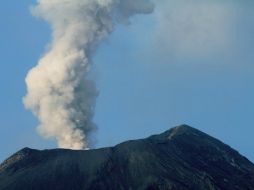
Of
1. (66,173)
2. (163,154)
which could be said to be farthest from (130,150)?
(66,173)

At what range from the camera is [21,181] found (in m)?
176

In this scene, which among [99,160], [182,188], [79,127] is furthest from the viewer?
[79,127]

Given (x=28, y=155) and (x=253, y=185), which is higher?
(x=28, y=155)

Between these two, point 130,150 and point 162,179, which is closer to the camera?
point 162,179

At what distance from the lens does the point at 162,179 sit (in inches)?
6934

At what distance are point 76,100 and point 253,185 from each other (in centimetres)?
5255

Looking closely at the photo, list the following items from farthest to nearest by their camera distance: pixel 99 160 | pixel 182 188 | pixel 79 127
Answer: pixel 79 127 → pixel 99 160 → pixel 182 188

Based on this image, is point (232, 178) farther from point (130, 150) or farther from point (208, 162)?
point (130, 150)

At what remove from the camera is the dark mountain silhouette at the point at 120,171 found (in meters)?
174

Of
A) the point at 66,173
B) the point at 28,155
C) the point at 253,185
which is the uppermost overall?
the point at 28,155

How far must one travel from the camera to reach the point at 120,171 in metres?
182

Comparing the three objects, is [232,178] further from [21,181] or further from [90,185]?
[21,181]

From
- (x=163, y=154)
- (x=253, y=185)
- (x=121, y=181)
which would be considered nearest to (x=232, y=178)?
(x=253, y=185)

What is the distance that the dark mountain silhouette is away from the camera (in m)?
174
